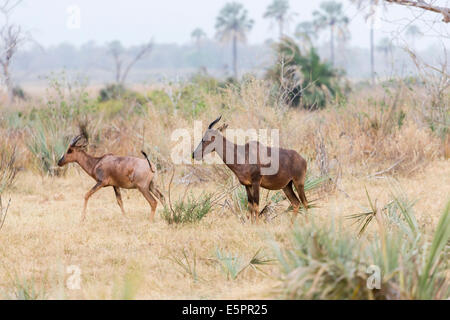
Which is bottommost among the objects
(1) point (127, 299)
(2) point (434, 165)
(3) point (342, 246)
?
(2) point (434, 165)

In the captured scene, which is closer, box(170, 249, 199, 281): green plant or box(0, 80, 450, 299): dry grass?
box(0, 80, 450, 299): dry grass

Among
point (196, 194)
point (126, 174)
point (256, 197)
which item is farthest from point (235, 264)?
point (196, 194)

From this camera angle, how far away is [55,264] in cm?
617

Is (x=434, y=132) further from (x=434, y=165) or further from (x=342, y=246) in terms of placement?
(x=342, y=246)

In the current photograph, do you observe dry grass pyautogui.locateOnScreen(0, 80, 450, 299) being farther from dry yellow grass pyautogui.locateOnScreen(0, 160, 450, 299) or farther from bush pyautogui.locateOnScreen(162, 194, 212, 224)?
bush pyautogui.locateOnScreen(162, 194, 212, 224)

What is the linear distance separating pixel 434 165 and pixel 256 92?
4779 millimetres

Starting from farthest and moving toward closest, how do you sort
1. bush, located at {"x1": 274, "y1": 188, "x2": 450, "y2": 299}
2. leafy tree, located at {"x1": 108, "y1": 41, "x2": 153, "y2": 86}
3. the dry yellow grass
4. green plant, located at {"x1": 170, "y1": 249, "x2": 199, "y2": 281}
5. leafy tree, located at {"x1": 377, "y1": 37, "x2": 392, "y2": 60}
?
leafy tree, located at {"x1": 108, "y1": 41, "x2": 153, "y2": 86}
leafy tree, located at {"x1": 377, "y1": 37, "x2": 392, "y2": 60}
green plant, located at {"x1": 170, "y1": 249, "x2": 199, "y2": 281}
the dry yellow grass
bush, located at {"x1": 274, "y1": 188, "x2": 450, "y2": 299}

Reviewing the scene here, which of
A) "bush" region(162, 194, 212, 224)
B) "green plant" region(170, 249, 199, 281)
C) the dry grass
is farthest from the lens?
"bush" region(162, 194, 212, 224)

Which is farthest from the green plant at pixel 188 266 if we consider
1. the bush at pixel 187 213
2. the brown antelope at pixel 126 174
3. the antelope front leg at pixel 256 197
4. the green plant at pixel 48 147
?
the green plant at pixel 48 147

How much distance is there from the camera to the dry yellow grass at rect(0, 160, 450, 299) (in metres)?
5.16

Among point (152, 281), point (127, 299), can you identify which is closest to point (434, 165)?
point (152, 281)

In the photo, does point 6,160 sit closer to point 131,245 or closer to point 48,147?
point 48,147

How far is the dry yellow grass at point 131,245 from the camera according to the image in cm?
516

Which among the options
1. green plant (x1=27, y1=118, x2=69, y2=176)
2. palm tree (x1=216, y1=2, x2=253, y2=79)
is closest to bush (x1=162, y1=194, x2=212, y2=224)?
green plant (x1=27, y1=118, x2=69, y2=176)
